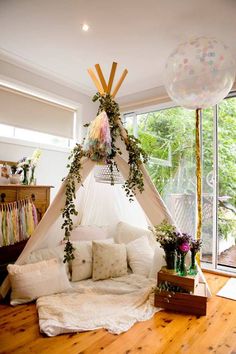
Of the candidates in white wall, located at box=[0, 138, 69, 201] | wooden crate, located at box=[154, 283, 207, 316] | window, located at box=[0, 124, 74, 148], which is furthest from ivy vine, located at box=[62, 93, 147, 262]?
window, located at box=[0, 124, 74, 148]

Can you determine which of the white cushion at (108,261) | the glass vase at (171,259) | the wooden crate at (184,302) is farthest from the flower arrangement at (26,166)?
the wooden crate at (184,302)

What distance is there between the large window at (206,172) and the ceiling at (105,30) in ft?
2.81

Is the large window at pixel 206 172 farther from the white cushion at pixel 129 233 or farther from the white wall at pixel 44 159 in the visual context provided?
the white wall at pixel 44 159

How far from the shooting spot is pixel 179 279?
2.19m

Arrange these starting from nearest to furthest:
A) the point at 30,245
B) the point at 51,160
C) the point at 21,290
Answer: the point at 21,290, the point at 30,245, the point at 51,160

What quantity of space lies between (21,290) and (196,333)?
1511 mm

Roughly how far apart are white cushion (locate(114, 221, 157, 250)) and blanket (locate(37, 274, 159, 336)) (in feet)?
1.67

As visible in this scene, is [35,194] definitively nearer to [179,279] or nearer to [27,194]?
[27,194]

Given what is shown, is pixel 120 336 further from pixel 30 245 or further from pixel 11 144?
pixel 11 144

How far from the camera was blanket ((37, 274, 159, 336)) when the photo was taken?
73.9 inches

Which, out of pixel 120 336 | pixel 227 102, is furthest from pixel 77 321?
pixel 227 102

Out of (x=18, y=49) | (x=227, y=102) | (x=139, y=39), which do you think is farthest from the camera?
(x=227, y=102)

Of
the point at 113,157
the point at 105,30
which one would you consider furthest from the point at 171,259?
the point at 105,30

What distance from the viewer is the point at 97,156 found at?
87.0 inches
